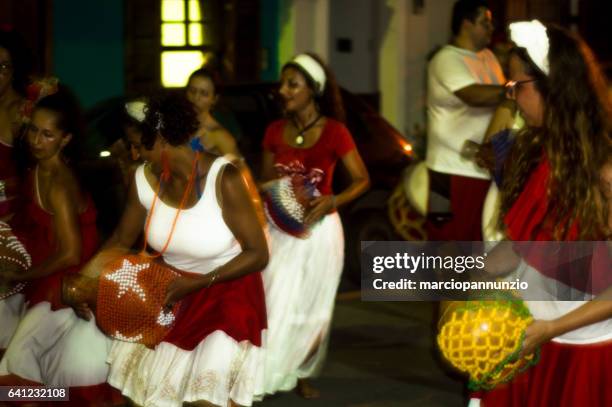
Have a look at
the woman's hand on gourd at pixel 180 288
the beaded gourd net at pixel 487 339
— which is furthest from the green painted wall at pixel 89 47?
the beaded gourd net at pixel 487 339

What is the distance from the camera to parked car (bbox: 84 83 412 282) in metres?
9.61

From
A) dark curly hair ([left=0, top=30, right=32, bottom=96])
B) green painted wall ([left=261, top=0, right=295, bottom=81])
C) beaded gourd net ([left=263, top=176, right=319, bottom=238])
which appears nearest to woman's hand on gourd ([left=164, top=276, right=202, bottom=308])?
beaded gourd net ([left=263, top=176, right=319, bottom=238])

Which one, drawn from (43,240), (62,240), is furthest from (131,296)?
(43,240)

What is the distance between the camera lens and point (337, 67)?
1723 cm

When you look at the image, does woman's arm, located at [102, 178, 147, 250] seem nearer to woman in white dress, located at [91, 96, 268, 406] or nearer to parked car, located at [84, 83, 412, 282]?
woman in white dress, located at [91, 96, 268, 406]

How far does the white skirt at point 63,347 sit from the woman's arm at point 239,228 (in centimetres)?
91

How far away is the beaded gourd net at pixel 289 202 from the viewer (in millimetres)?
6758

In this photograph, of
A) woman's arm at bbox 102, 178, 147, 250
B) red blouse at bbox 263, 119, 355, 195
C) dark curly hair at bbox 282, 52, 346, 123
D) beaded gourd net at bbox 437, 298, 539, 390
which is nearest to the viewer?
beaded gourd net at bbox 437, 298, 539, 390

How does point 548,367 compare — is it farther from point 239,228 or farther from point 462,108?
point 462,108

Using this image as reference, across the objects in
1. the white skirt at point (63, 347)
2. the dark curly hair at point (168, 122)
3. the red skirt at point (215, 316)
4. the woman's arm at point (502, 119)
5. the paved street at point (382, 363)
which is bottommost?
the paved street at point (382, 363)

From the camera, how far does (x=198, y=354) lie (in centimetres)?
514

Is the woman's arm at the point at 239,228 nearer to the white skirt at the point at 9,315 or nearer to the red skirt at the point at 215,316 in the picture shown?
the red skirt at the point at 215,316

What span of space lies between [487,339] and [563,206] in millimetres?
429

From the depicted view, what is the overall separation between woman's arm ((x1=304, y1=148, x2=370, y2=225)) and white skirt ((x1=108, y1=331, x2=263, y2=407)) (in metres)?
1.69
